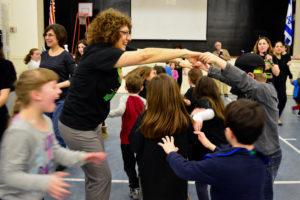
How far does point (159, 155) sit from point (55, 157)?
695 millimetres

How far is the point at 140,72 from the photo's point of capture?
12.2 ft

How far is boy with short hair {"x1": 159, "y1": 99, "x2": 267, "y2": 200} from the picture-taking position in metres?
1.58

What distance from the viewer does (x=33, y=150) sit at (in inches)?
60.5

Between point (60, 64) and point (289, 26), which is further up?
point (289, 26)

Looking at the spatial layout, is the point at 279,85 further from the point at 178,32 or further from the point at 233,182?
the point at 178,32

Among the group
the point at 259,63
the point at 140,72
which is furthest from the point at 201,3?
the point at 259,63

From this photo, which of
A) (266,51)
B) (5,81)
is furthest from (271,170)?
(266,51)

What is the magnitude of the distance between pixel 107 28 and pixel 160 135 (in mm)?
883

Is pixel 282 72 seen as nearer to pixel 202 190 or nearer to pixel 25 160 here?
pixel 202 190

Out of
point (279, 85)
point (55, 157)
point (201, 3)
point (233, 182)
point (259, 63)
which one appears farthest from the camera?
point (201, 3)

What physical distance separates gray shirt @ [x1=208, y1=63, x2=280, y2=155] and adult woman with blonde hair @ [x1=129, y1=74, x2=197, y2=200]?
0.41 m

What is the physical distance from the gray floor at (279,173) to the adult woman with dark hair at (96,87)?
1166 mm

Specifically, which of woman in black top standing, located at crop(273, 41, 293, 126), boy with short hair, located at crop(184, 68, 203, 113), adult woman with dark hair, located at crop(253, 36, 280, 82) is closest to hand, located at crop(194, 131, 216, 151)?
boy with short hair, located at crop(184, 68, 203, 113)

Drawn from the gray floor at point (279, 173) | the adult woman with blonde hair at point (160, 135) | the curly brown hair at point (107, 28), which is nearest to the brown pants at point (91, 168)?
the adult woman with blonde hair at point (160, 135)
